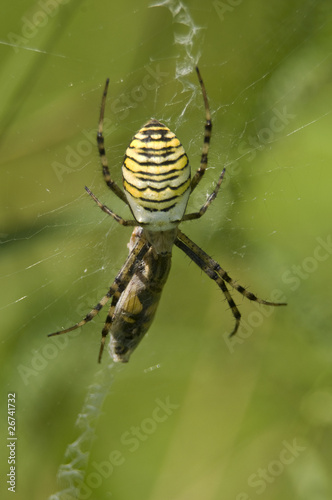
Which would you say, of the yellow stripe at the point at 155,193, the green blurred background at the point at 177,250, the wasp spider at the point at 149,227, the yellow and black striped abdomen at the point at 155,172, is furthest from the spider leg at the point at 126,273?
the yellow stripe at the point at 155,193

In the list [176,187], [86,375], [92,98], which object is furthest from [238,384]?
[92,98]

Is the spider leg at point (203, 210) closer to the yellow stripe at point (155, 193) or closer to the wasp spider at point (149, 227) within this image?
the wasp spider at point (149, 227)

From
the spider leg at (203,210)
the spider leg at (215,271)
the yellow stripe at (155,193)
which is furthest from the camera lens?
the spider leg at (215,271)

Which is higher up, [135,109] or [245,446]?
[135,109]

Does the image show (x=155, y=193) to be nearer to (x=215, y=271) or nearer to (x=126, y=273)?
(x=126, y=273)

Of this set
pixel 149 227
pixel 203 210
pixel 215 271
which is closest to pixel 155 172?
pixel 149 227

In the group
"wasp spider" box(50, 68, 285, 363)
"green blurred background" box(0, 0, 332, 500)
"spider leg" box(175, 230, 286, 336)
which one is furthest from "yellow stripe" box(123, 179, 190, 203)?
"spider leg" box(175, 230, 286, 336)

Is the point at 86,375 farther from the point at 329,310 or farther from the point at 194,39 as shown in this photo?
the point at 194,39
